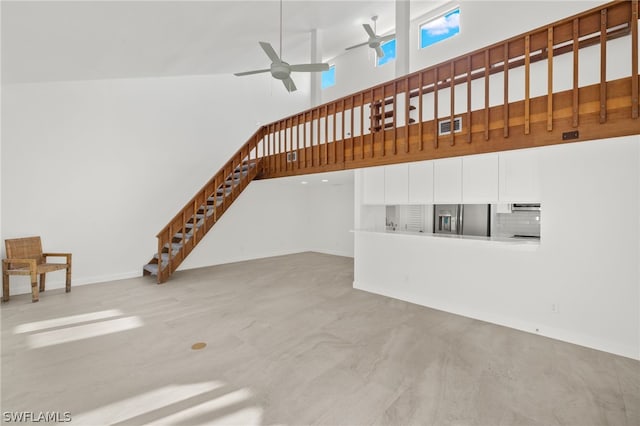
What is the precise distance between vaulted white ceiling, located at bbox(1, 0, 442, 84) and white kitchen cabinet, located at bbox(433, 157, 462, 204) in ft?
12.7

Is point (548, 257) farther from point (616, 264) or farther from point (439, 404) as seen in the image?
point (439, 404)

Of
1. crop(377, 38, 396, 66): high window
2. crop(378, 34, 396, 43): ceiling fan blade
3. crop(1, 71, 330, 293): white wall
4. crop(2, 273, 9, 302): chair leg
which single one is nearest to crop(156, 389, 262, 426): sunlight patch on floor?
crop(2, 273, 9, 302): chair leg

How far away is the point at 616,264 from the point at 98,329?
6041 mm

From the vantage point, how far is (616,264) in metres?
3.28

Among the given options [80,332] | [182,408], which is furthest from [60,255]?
[182,408]

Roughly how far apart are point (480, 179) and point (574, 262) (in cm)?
148

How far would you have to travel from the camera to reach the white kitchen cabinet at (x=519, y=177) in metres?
3.88

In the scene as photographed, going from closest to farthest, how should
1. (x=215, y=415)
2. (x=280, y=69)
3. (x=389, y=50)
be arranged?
(x=215, y=415) → (x=280, y=69) → (x=389, y=50)

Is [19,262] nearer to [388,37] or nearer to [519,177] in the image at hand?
[519,177]

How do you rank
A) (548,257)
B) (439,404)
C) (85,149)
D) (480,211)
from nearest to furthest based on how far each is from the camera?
(439,404) < (548,257) < (480,211) < (85,149)

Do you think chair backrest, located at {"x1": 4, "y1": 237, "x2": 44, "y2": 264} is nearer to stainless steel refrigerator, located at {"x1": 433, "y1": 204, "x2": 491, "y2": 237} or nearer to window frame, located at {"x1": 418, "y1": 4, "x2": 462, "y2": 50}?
stainless steel refrigerator, located at {"x1": 433, "y1": 204, "x2": 491, "y2": 237}

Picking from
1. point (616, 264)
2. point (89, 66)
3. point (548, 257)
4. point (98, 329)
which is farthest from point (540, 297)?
point (89, 66)

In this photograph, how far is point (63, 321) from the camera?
421 centimetres

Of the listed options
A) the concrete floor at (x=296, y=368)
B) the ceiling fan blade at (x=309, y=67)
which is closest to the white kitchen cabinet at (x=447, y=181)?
the concrete floor at (x=296, y=368)
